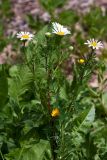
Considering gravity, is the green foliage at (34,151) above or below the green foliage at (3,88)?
below

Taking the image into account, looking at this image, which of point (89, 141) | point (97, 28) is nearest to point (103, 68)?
point (89, 141)

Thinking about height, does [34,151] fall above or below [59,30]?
below

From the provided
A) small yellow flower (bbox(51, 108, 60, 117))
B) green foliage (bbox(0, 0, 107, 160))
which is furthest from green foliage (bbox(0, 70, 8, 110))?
small yellow flower (bbox(51, 108, 60, 117))

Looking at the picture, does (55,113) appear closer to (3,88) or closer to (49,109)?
(49,109)

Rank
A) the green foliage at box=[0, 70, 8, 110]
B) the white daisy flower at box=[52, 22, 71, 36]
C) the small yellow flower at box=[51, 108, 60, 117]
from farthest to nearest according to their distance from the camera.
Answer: the green foliage at box=[0, 70, 8, 110]
the small yellow flower at box=[51, 108, 60, 117]
the white daisy flower at box=[52, 22, 71, 36]

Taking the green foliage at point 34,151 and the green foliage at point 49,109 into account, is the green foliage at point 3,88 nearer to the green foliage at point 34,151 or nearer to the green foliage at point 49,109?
the green foliage at point 49,109

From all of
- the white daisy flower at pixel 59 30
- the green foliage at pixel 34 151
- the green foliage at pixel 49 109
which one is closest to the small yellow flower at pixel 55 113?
the green foliage at pixel 49 109

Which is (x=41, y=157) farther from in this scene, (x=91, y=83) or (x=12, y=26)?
(x=12, y=26)

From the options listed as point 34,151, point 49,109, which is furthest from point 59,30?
point 34,151

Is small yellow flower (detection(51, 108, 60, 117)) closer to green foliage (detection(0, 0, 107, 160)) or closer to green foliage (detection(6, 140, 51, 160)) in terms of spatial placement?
green foliage (detection(0, 0, 107, 160))

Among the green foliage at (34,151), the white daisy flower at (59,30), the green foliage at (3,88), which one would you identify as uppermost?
the white daisy flower at (59,30)

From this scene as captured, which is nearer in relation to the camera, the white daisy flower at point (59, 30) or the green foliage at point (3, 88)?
the white daisy flower at point (59, 30)
